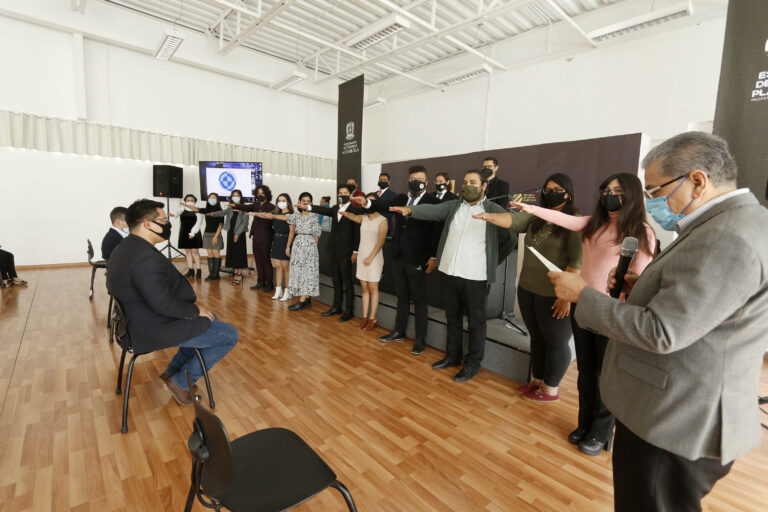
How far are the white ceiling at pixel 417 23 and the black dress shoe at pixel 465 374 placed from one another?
5066mm

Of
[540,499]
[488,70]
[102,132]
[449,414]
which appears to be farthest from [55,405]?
[488,70]

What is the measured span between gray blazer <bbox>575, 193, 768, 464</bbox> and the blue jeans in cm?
226

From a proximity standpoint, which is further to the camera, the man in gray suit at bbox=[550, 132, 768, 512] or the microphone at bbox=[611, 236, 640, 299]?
the microphone at bbox=[611, 236, 640, 299]

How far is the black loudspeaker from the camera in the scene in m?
7.30

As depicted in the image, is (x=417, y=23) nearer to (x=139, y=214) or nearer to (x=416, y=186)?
(x=416, y=186)

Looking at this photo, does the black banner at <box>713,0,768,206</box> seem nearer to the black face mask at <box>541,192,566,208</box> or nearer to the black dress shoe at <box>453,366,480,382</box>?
the black face mask at <box>541,192,566,208</box>

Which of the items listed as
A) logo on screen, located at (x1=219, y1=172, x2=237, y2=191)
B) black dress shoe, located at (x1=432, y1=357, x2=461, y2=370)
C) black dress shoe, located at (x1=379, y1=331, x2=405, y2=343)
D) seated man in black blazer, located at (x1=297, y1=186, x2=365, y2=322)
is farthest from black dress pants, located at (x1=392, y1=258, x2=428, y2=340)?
logo on screen, located at (x1=219, y1=172, x2=237, y2=191)

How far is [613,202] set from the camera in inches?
74.8

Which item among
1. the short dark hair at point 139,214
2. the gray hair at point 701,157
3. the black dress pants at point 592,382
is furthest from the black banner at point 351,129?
the gray hair at point 701,157

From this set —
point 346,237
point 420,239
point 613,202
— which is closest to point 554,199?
point 613,202

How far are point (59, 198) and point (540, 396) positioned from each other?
893 cm

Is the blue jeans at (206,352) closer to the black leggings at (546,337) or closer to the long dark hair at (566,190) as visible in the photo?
the black leggings at (546,337)

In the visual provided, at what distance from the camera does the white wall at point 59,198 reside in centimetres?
645

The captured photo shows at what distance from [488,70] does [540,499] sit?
7449 millimetres
